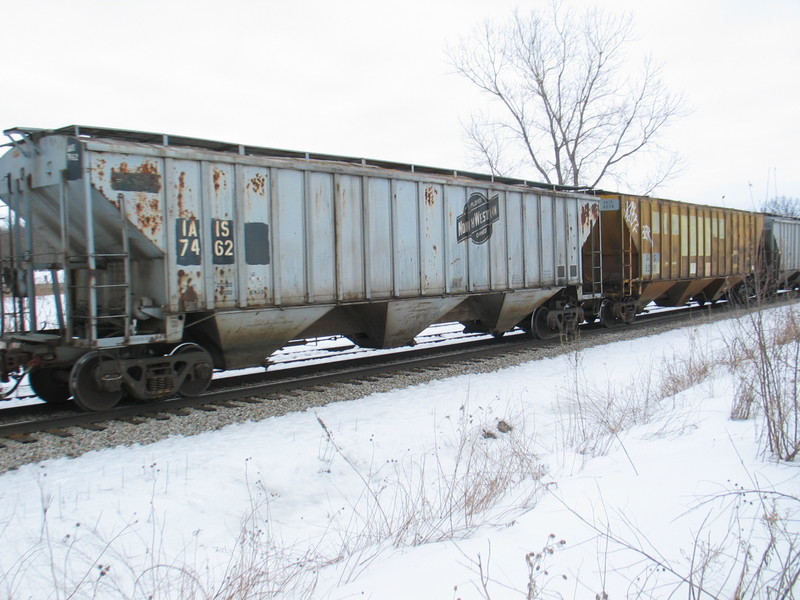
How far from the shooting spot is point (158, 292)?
7367 millimetres

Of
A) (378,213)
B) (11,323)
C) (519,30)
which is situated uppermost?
(519,30)

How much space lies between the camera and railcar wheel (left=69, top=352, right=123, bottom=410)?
22.5 feet

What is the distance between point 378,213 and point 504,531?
6.58m

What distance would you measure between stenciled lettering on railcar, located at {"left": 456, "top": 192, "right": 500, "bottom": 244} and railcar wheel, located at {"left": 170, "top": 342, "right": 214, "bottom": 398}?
16.5 ft

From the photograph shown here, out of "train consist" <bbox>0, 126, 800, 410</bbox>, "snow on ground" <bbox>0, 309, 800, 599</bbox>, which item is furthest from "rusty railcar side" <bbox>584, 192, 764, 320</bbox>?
"snow on ground" <bbox>0, 309, 800, 599</bbox>

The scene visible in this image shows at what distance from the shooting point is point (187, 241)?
7.45 meters

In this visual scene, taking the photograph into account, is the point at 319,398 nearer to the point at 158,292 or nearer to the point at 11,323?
the point at 158,292

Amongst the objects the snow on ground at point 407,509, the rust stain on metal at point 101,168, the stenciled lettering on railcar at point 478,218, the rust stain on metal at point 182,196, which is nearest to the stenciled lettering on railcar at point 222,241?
the rust stain on metal at point 182,196

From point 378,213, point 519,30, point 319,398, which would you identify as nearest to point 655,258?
point 378,213

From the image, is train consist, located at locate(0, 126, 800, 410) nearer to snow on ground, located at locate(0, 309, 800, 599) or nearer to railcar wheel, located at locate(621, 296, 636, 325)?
snow on ground, located at locate(0, 309, 800, 599)

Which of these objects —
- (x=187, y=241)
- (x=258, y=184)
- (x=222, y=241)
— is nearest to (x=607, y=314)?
(x=258, y=184)

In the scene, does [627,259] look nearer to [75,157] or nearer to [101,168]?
[101,168]

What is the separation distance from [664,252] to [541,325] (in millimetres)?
5187

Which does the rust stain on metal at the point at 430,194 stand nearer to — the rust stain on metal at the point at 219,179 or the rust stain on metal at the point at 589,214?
the rust stain on metal at the point at 219,179
